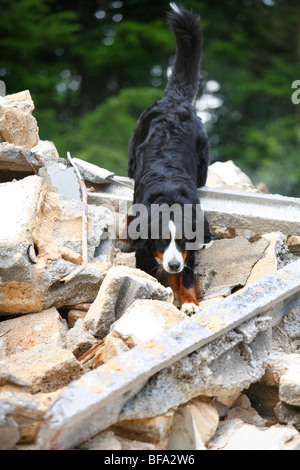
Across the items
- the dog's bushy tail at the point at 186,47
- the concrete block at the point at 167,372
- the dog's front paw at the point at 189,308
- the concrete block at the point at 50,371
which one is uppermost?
the dog's bushy tail at the point at 186,47

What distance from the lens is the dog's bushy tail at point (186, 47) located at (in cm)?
522

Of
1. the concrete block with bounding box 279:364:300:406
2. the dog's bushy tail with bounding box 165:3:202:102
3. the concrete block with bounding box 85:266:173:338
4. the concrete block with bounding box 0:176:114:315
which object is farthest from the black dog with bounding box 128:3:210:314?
the concrete block with bounding box 279:364:300:406

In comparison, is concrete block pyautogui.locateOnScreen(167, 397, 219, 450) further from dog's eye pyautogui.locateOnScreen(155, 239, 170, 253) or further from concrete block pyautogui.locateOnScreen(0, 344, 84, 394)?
dog's eye pyautogui.locateOnScreen(155, 239, 170, 253)

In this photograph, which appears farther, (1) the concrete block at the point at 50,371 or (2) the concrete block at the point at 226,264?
(2) the concrete block at the point at 226,264

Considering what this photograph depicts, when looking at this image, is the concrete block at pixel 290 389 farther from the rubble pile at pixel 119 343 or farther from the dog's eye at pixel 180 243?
the dog's eye at pixel 180 243

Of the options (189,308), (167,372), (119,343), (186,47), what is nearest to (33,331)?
(119,343)

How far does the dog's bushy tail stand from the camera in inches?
206

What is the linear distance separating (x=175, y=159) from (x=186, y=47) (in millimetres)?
1354

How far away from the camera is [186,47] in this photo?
5.27 metres

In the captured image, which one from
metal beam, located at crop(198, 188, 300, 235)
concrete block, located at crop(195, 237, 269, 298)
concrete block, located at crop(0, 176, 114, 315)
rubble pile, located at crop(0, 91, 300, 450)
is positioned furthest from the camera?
metal beam, located at crop(198, 188, 300, 235)

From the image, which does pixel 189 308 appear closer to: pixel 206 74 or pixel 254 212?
pixel 254 212

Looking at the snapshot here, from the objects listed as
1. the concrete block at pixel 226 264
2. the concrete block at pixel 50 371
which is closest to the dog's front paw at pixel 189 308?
the concrete block at pixel 226 264

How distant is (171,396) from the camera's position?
2.21 metres

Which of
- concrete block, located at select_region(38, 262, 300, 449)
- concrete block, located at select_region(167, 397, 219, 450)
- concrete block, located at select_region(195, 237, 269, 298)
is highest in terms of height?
concrete block, located at select_region(38, 262, 300, 449)
